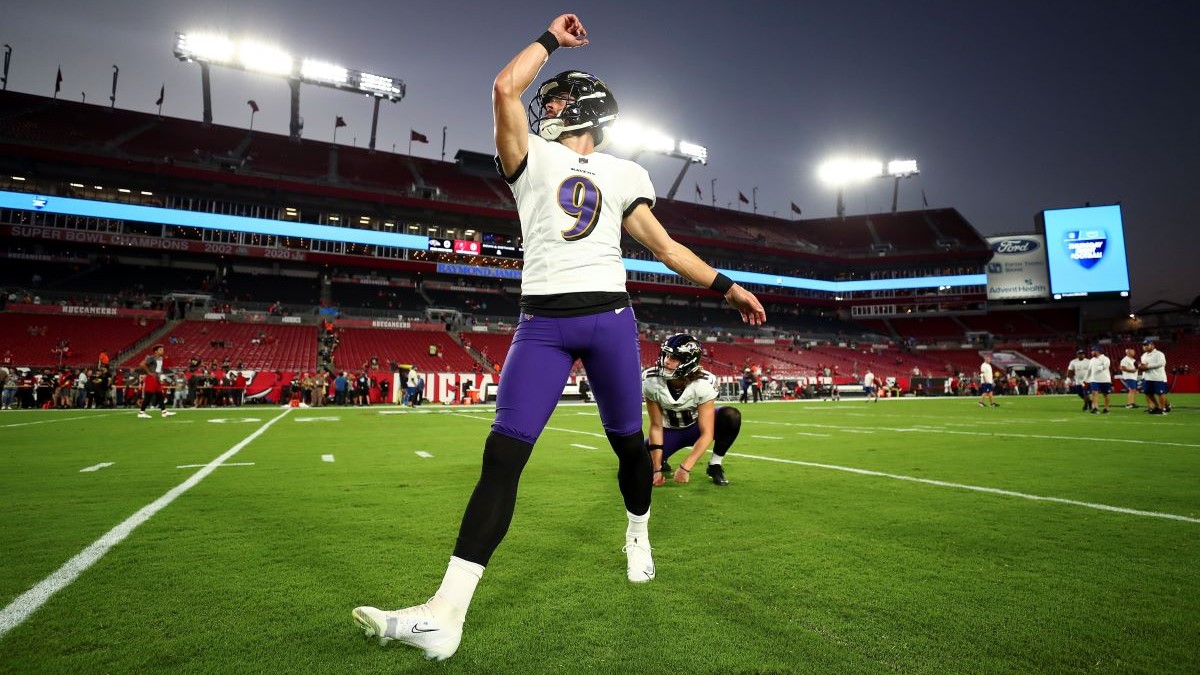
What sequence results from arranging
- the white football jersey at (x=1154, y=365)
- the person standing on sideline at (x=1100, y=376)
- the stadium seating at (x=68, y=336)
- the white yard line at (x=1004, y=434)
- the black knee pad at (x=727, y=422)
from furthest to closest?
1. the stadium seating at (x=68, y=336)
2. the person standing on sideline at (x=1100, y=376)
3. the white football jersey at (x=1154, y=365)
4. the white yard line at (x=1004, y=434)
5. the black knee pad at (x=727, y=422)

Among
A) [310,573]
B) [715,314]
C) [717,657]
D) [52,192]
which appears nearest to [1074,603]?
[717,657]

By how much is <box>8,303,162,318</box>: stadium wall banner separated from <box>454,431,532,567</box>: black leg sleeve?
1668 inches

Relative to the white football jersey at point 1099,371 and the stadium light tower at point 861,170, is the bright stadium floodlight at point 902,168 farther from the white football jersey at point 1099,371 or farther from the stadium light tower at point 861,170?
the white football jersey at point 1099,371

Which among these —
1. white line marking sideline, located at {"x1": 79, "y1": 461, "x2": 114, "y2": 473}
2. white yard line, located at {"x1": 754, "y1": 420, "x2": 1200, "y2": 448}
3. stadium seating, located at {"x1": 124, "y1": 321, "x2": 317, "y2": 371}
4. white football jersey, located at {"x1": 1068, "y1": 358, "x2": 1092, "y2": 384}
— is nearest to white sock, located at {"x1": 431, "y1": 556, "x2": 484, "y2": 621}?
white line marking sideline, located at {"x1": 79, "y1": 461, "x2": 114, "y2": 473}

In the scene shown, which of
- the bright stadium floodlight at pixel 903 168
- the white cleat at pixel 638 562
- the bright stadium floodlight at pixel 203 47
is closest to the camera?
the white cleat at pixel 638 562

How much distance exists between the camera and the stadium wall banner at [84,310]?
32.5 metres

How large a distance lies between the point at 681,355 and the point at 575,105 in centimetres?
329

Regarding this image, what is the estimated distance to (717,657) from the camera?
6.39 feet

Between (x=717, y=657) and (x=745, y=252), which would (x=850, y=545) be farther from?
(x=745, y=252)

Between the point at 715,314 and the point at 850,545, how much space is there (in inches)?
2250

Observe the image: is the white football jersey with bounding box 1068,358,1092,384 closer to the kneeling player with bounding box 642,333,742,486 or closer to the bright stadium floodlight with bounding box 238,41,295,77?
the kneeling player with bounding box 642,333,742,486

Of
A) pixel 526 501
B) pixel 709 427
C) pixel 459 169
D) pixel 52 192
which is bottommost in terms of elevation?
pixel 526 501

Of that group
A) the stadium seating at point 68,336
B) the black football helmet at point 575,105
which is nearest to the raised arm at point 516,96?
the black football helmet at point 575,105

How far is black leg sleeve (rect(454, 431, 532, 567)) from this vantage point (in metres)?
2.20
